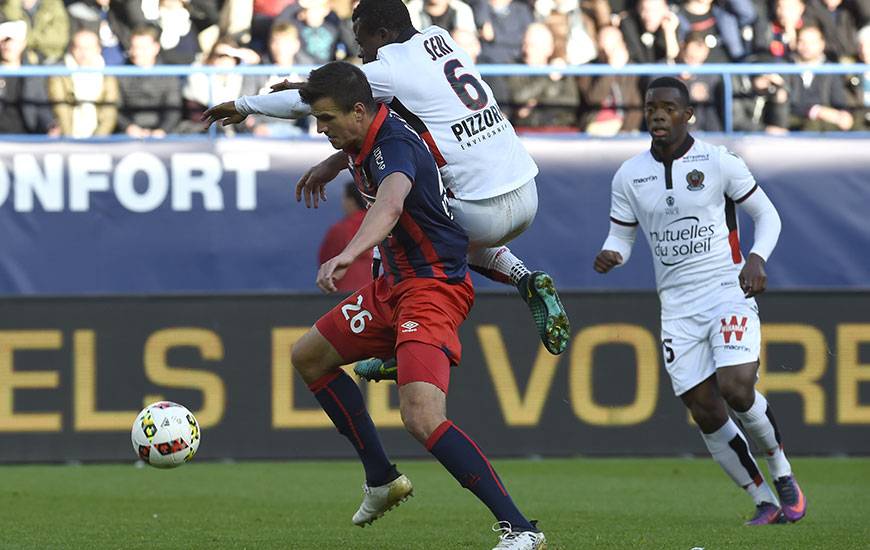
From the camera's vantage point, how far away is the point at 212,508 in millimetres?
9258

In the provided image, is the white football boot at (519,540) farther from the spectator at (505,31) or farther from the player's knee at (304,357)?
the spectator at (505,31)

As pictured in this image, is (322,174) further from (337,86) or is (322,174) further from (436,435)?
(436,435)

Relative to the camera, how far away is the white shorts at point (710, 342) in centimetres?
870

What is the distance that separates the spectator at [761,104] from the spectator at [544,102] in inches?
58.9

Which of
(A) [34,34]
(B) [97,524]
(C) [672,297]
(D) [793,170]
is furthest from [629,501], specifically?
(A) [34,34]

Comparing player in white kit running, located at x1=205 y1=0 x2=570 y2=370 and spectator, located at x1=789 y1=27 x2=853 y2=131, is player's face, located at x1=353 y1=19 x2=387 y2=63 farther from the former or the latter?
spectator, located at x1=789 y1=27 x2=853 y2=131

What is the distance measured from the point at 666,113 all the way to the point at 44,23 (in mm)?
7634

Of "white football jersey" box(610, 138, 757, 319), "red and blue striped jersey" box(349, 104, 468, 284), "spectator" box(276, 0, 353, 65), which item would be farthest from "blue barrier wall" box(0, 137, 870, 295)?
"red and blue striped jersey" box(349, 104, 468, 284)

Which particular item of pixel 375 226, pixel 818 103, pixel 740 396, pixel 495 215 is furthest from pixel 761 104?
pixel 375 226

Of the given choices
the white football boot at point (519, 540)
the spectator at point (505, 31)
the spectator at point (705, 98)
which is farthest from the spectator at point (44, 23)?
the white football boot at point (519, 540)

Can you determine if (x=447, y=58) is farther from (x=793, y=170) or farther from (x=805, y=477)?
(x=793, y=170)

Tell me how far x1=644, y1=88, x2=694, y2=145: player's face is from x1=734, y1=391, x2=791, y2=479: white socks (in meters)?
1.53

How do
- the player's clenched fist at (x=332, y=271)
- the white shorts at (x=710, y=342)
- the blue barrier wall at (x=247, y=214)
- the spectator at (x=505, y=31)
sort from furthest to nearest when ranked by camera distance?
the spectator at (x=505, y=31) < the blue barrier wall at (x=247, y=214) < the white shorts at (x=710, y=342) < the player's clenched fist at (x=332, y=271)

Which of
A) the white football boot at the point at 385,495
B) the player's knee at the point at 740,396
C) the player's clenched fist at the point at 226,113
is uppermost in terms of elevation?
the player's clenched fist at the point at 226,113
